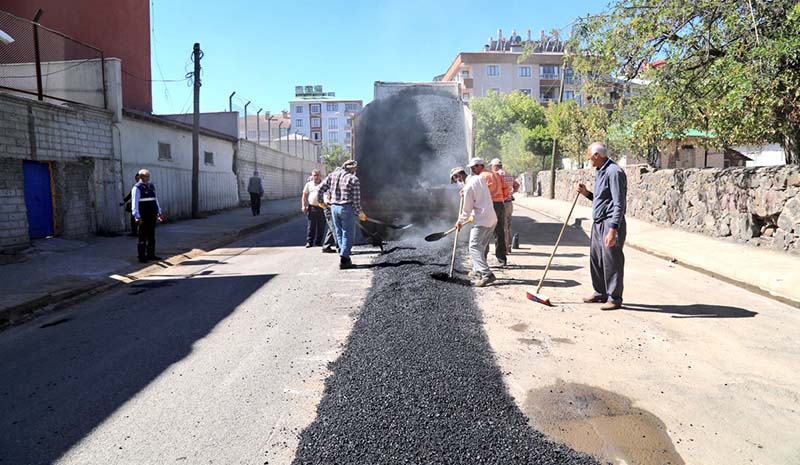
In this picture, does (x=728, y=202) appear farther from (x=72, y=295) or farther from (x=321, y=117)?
(x=321, y=117)

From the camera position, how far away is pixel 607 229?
5.68 m

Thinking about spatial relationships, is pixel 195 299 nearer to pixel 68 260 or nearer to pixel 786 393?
pixel 68 260

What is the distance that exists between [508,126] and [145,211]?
36328 mm

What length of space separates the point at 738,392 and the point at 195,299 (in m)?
5.75

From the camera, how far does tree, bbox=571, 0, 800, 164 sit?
8.18 meters

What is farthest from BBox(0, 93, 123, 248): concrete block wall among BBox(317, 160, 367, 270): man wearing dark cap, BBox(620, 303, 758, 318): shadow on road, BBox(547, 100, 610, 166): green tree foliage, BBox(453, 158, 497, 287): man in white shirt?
BBox(547, 100, 610, 166): green tree foliage

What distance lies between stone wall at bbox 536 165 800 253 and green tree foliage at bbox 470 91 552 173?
22.6m

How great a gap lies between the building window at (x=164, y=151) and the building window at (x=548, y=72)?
5477 cm

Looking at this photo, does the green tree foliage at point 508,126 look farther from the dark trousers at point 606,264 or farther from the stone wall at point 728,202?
the dark trousers at point 606,264

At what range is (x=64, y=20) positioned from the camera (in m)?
20.2

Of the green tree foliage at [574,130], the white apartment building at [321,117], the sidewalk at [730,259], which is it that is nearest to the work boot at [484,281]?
the sidewalk at [730,259]

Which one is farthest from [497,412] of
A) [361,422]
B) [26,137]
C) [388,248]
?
[26,137]

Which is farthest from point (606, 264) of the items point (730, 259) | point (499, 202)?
point (730, 259)

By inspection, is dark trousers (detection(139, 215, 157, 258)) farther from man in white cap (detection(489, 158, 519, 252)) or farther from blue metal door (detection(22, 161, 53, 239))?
Answer: man in white cap (detection(489, 158, 519, 252))
